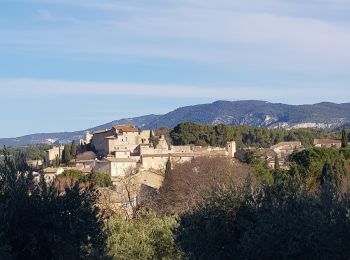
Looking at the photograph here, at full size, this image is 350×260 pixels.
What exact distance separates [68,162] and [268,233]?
77255 millimetres

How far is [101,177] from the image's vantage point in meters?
57.9

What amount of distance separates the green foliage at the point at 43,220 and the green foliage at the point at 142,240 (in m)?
3.84

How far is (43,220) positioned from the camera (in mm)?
13602

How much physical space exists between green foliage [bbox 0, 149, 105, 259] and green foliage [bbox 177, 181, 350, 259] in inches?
91.0

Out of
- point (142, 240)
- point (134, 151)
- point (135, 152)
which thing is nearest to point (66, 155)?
point (134, 151)

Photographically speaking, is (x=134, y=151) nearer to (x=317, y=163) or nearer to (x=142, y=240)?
(x=317, y=163)

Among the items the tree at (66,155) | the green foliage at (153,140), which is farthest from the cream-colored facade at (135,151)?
the tree at (66,155)

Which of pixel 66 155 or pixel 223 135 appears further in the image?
pixel 223 135

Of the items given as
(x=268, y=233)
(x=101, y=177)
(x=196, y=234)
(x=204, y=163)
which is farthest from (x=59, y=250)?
(x=101, y=177)

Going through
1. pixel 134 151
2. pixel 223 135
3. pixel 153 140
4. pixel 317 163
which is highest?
pixel 223 135

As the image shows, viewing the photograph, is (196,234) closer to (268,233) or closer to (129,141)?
(268,233)

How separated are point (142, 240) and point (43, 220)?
6.16 m

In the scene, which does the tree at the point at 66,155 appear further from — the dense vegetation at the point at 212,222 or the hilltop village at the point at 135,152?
the dense vegetation at the point at 212,222

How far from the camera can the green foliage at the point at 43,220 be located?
43.7ft
